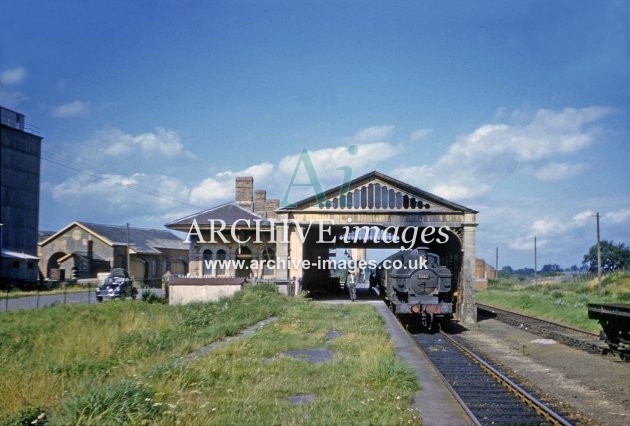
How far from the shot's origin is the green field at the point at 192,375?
714 cm

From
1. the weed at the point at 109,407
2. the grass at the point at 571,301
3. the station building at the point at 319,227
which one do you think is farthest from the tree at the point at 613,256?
the weed at the point at 109,407

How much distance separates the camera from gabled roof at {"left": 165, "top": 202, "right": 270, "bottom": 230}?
102 feet

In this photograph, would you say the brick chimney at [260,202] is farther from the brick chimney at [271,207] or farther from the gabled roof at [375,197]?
the gabled roof at [375,197]

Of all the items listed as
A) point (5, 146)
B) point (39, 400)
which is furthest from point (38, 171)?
point (39, 400)

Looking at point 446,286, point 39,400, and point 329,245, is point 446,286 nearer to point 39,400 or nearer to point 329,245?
point 39,400

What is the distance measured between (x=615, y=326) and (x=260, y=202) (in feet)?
87.1

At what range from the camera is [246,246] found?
104ft

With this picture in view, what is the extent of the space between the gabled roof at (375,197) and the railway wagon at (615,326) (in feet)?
39.4

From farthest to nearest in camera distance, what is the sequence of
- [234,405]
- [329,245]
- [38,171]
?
[38,171], [329,245], [234,405]

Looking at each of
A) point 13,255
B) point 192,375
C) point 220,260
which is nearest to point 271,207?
point 220,260

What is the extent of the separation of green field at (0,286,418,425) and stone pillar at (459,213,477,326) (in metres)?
7.75

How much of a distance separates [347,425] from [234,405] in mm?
1723

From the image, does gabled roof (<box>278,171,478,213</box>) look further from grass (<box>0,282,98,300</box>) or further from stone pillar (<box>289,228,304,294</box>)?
grass (<box>0,282,98,300</box>)

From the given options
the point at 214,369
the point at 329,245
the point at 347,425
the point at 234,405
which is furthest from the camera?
the point at 329,245
